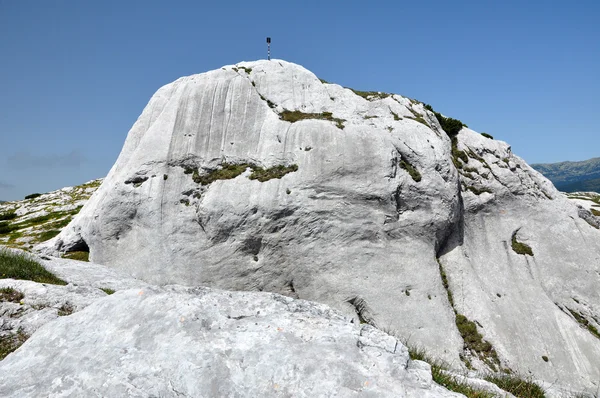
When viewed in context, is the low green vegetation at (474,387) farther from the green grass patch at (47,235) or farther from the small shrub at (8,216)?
the small shrub at (8,216)

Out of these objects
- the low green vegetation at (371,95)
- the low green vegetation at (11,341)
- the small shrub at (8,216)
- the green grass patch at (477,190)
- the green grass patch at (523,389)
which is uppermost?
the low green vegetation at (371,95)

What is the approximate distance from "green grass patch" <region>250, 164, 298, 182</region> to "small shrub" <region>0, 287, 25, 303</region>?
59.3 ft

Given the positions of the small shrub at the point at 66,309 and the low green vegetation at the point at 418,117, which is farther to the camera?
the low green vegetation at the point at 418,117

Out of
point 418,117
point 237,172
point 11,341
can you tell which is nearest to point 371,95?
point 418,117

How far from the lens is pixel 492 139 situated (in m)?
38.6

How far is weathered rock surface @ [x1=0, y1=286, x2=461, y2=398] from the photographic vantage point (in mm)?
7352

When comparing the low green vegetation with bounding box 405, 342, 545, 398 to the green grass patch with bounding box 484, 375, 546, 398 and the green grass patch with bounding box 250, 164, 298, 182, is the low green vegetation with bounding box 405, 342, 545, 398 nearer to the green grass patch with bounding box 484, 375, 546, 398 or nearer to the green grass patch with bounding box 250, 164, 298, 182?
the green grass patch with bounding box 484, 375, 546, 398

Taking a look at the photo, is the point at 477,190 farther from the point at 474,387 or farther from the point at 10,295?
the point at 10,295

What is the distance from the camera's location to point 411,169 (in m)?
30.6

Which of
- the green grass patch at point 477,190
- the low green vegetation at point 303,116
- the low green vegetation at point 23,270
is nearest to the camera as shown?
the low green vegetation at point 23,270

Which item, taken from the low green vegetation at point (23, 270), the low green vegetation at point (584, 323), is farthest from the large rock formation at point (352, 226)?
the low green vegetation at point (23, 270)

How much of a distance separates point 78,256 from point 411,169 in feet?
95.4

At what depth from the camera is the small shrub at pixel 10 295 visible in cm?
1270

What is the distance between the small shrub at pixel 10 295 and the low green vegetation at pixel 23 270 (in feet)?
9.97
